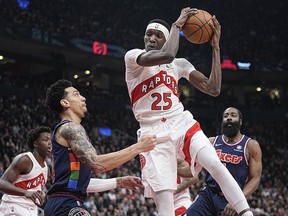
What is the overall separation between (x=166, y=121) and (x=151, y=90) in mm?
359

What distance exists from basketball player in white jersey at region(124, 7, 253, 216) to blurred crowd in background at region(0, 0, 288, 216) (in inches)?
385

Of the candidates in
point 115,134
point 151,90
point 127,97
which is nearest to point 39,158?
point 151,90

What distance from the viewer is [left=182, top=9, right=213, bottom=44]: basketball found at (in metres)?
5.14

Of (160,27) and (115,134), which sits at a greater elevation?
(115,134)

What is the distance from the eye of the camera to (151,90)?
518 cm

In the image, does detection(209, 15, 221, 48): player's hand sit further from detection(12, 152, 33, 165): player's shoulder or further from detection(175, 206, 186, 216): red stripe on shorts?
→ detection(12, 152, 33, 165): player's shoulder

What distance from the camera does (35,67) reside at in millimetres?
28203

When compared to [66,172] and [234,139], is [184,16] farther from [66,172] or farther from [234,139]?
[234,139]

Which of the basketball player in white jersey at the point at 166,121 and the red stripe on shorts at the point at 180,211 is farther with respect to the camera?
the red stripe on shorts at the point at 180,211

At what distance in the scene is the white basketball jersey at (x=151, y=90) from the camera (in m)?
5.14

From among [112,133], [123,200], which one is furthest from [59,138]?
[112,133]

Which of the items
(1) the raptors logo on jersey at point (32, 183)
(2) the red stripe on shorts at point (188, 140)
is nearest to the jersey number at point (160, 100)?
(2) the red stripe on shorts at point (188, 140)

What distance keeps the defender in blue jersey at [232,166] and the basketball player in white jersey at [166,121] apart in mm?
1207

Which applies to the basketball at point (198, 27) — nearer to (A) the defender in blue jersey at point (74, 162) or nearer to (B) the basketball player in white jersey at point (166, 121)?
(B) the basketball player in white jersey at point (166, 121)
